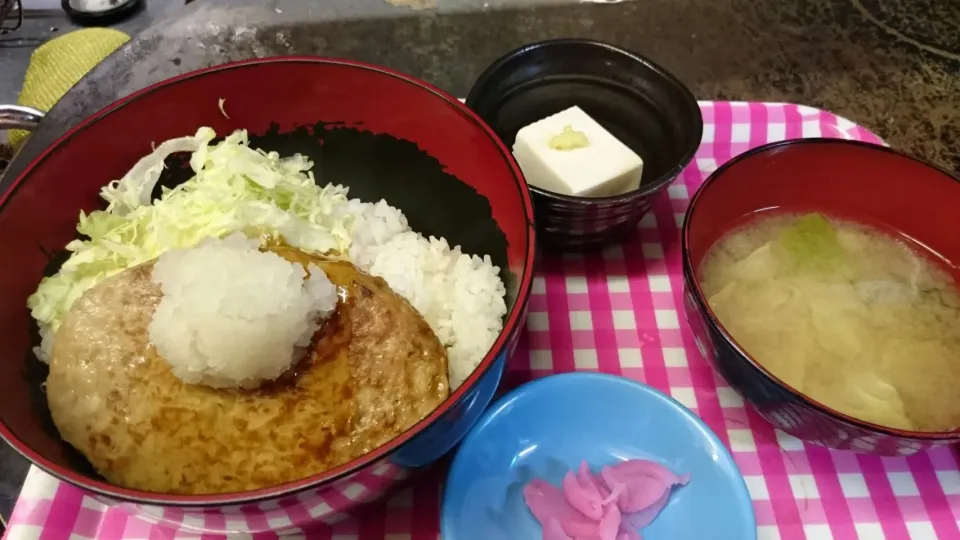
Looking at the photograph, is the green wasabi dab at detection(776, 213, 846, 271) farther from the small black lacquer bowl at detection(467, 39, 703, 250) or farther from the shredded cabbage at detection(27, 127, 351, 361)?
the shredded cabbage at detection(27, 127, 351, 361)

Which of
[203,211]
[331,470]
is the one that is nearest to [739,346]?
[331,470]

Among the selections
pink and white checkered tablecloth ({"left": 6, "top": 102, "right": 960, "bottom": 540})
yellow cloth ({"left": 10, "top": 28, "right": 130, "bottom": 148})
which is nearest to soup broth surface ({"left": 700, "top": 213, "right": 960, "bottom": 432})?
pink and white checkered tablecloth ({"left": 6, "top": 102, "right": 960, "bottom": 540})

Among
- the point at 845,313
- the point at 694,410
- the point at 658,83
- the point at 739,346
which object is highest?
the point at 658,83

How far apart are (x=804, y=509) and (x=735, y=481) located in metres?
0.17

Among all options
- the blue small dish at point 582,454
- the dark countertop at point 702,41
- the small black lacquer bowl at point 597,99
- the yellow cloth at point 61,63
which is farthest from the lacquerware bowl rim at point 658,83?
the yellow cloth at point 61,63

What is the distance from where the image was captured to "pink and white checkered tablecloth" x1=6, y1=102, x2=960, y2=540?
1.18 m

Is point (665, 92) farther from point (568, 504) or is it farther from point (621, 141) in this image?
point (568, 504)

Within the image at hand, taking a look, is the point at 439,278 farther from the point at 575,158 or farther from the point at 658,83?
the point at 658,83

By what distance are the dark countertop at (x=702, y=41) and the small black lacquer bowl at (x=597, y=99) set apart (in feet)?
1.57

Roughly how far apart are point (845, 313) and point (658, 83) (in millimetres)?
678

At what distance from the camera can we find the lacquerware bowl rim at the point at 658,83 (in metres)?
1.43

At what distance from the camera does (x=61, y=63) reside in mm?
2668

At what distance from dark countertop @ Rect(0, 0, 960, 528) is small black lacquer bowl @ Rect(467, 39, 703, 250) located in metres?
0.48

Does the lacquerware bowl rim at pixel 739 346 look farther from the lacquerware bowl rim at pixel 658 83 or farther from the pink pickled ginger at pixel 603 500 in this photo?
the pink pickled ginger at pixel 603 500
